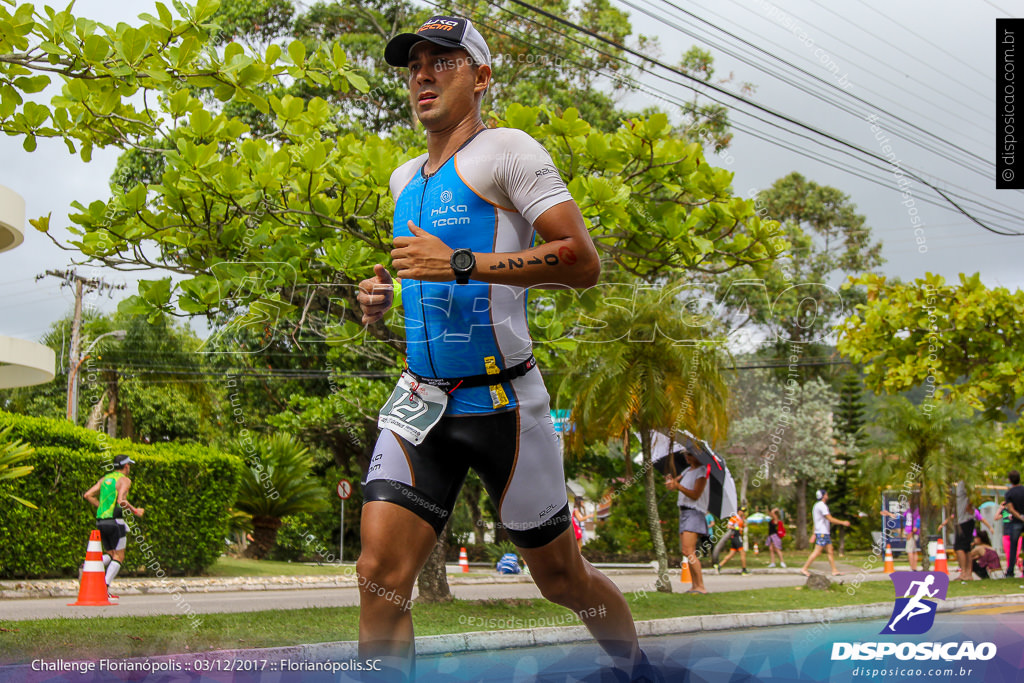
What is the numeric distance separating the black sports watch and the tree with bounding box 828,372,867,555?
36.4 meters

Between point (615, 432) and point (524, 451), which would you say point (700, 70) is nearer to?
point (615, 432)

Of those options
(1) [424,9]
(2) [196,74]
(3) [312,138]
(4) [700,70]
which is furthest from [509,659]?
(4) [700,70]

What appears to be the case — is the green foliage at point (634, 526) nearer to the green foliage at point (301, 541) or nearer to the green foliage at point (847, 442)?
the green foliage at point (301, 541)

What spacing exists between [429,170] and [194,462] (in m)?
13.7

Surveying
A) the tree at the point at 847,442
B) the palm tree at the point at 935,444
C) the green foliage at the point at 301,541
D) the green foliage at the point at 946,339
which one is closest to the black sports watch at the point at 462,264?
the green foliage at the point at 946,339

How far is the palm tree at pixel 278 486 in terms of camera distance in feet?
60.8

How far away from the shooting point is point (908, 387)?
14289 mm

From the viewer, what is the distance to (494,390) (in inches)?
116

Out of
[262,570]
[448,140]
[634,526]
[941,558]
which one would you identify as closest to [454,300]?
[448,140]

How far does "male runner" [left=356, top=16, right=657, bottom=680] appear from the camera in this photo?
9.07 feet

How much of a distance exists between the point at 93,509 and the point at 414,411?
12.7 metres

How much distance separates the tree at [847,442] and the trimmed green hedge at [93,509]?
89.3 ft

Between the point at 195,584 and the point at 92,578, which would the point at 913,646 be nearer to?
the point at 92,578

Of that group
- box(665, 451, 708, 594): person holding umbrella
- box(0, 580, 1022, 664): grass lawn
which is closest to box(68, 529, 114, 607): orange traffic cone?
box(0, 580, 1022, 664): grass lawn
